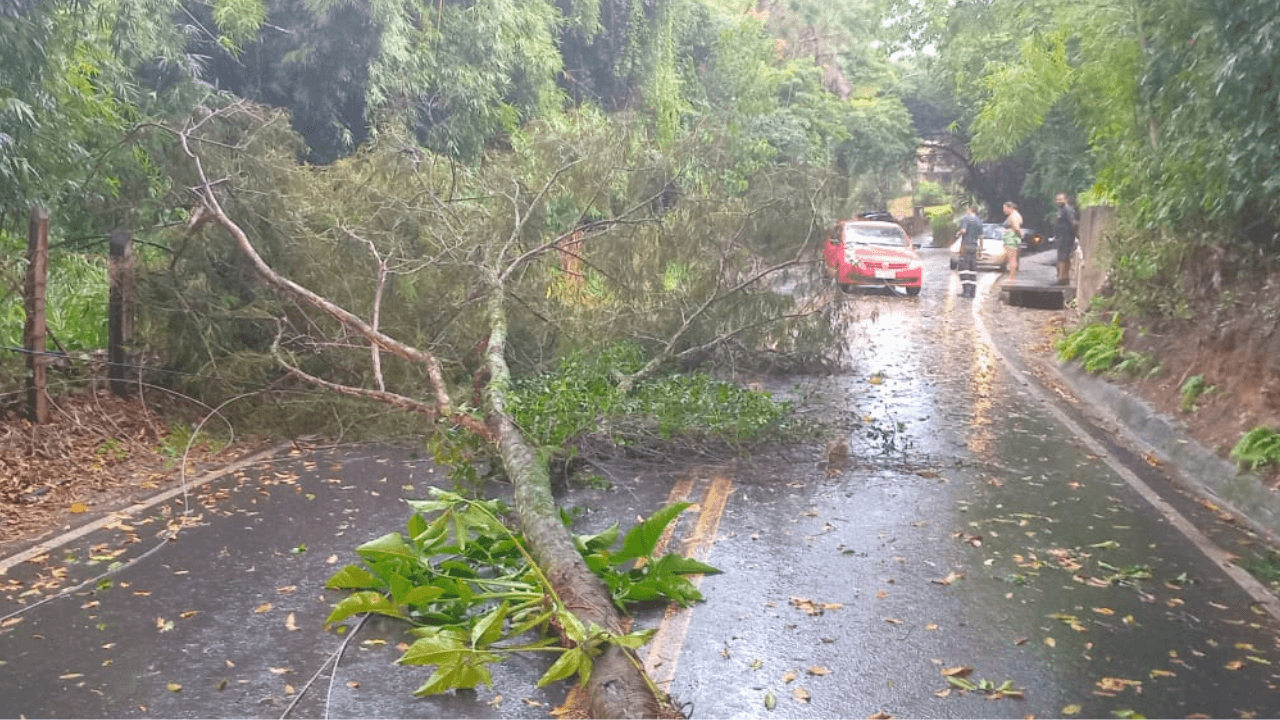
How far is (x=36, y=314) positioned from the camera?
878 centimetres

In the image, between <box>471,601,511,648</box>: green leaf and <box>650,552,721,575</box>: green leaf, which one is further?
<box>650,552,721,575</box>: green leaf

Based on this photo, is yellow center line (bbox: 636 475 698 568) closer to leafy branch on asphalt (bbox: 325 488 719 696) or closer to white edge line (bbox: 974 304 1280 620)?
leafy branch on asphalt (bbox: 325 488 719 696)

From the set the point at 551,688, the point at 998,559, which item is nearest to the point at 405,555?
the point at 551,688

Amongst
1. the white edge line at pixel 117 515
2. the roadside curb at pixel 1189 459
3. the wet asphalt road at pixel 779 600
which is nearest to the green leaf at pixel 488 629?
the wet asphalt road at pixel 779 600

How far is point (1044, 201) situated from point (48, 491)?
4336 cm

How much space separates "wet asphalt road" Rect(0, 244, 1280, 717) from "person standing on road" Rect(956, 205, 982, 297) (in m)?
15.3

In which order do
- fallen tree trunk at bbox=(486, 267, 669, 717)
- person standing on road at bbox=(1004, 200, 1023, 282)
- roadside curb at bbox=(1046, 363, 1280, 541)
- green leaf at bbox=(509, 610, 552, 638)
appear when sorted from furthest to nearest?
person standing on road at bbox=(1004, 200, 1023, 282)
roadside curb at bbox=(1046, 363, 1280, 541)
green leaf at bbox=(509, 610, 552, 638)
fallen tree trunk at bbox=(486, 267, 669, 717)

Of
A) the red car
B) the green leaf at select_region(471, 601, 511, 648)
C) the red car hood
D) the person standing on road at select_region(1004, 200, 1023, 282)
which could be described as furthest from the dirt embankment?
the person standing on road at select_region(1004, 200, 1023, 282)

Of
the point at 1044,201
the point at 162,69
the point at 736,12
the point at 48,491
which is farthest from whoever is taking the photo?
the point at 1044,201

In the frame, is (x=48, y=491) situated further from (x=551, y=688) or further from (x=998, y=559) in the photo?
(x=998, y=559)

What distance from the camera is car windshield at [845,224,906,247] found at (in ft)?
81.4

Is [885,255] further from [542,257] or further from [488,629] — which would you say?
[488,629]

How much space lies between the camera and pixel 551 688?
4781 mm

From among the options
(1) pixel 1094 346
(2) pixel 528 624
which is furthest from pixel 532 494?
(1) pixel 1094 346
